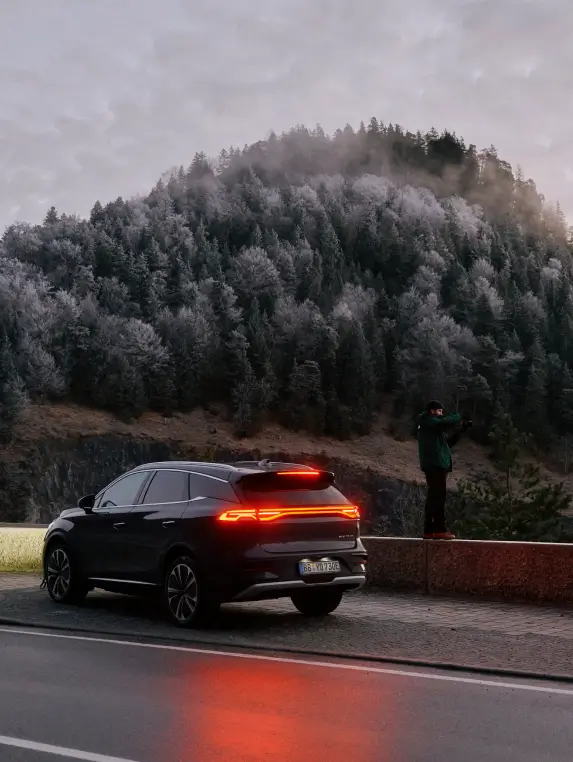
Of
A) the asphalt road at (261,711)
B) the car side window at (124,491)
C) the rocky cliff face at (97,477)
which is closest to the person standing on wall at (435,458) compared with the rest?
the car side window at (124,491)

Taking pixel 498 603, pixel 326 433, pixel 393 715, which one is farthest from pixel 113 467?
pixel 393 715

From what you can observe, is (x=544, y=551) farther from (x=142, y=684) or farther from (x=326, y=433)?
(x=326, y=433)

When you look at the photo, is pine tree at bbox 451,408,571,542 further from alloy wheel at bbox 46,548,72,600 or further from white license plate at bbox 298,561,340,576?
white license plate at bbox 298,561,340,576

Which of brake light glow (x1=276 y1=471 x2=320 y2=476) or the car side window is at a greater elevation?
brake light glow (x1=276 y1=471 x2=320 y2=476)

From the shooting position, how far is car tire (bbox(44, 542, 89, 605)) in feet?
40.6

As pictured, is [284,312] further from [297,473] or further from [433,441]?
[297,473]

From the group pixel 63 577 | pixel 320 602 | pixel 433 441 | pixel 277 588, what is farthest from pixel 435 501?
pixel 63 577

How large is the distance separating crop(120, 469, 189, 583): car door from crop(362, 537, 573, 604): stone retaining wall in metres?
3.36

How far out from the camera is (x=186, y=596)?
34.4 ft

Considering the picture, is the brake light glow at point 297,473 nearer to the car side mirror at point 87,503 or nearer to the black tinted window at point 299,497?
the black tinted window at point 299,497

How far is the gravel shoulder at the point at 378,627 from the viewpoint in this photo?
881cm

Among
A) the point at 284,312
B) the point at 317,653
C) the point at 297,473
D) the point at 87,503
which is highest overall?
→ the point at 284,312

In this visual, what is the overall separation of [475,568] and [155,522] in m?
3.98

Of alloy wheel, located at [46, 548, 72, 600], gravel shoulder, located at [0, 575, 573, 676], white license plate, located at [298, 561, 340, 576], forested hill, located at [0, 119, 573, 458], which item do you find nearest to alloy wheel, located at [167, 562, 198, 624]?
gravel shoulder, located at [0, 575, 573, 676]
